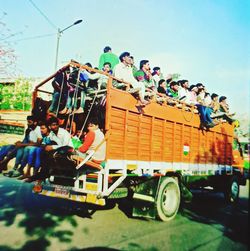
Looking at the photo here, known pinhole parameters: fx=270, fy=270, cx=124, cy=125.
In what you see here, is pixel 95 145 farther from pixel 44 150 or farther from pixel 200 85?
pixel 200 85

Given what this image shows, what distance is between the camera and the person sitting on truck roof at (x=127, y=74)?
5.48 meters

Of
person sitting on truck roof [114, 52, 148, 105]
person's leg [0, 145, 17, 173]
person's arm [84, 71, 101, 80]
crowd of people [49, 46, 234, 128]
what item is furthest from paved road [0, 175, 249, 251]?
person's arm [84, 71, 101, 80]

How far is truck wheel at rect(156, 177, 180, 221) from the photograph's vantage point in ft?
19.1

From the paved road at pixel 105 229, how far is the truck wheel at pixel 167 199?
0.19 metres

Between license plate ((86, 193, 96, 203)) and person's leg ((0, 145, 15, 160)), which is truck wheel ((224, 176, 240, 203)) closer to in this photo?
license plate ((86, 193, 96, 203))

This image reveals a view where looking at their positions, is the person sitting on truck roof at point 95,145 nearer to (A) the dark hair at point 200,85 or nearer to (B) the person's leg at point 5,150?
(B) the person's leg at point 5,150

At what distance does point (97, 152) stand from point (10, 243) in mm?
1960

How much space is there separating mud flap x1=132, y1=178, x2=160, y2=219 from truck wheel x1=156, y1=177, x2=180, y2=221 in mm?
121

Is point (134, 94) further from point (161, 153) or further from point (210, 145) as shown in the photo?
point (210, 145)

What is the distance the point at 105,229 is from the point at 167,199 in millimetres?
1769

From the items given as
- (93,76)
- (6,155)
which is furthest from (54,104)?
(6,155)

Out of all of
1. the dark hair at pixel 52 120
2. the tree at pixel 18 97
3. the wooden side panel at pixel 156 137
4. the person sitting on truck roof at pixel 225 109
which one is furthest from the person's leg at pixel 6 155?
the tree at pixel 18 97

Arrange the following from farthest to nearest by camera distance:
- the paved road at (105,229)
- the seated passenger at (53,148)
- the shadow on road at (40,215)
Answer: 1. the seated passenger at (53,148)
2. the shadow on road at (40,215)
3. the paved road at (105,229)

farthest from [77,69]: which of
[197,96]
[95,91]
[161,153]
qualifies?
[197,96]
